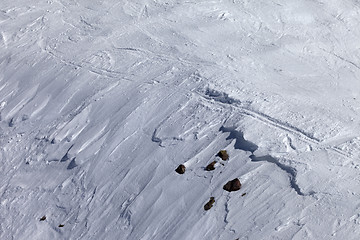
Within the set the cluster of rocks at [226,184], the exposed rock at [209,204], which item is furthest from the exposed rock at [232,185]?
the exposed rock at [209,204]

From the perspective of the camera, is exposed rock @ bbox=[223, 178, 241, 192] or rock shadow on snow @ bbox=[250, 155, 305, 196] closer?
rock shadow on snow @ bbox=[250, 155, 305, 196]

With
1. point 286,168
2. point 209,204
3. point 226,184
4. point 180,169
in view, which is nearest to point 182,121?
point 180,169

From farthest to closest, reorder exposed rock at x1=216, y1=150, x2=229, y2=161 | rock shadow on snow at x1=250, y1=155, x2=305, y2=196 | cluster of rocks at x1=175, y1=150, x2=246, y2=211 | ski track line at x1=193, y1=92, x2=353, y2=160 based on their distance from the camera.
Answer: exposed rock at x1=216, y1=150, x2=229, y2=161, ski track line at x1=193, y1=92, x2=353, y2=160, cluster of rocks at x1=175, y1=150, x2=246, y2=211, rock shadow on snow at x1=250, y1=155, x2=305, y2=196

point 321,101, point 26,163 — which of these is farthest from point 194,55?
point 26,163

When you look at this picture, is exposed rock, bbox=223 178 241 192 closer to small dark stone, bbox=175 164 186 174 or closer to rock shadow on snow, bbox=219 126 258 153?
rock shadow on snow, bbox=219 126 258 153

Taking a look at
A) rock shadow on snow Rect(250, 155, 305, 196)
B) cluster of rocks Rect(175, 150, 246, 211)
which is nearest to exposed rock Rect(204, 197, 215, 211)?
cluster of rocks Rect(175, 150, 246, 211)

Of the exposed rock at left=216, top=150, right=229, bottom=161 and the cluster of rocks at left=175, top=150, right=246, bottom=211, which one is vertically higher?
the exposed rock at left=216, top=150, right=229, bottom=161

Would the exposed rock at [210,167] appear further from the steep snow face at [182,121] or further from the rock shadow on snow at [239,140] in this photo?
the rock shadow on snow at [239,140]

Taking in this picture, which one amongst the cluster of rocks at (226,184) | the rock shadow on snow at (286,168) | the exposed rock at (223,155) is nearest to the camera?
the rock shadow on snow at (286,168)
